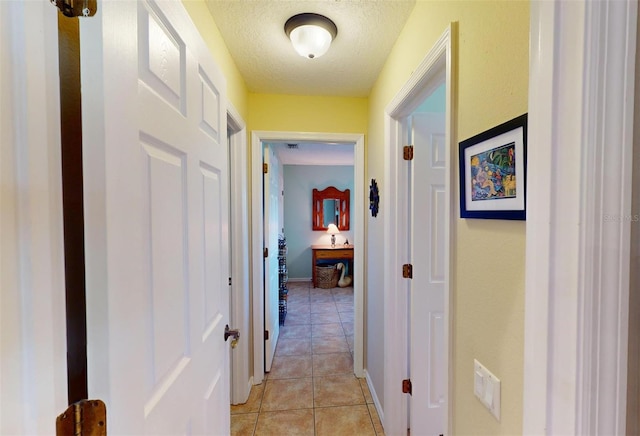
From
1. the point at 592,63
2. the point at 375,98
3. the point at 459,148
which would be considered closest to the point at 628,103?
the point at 592,63

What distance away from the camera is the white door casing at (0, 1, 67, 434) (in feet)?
1.21

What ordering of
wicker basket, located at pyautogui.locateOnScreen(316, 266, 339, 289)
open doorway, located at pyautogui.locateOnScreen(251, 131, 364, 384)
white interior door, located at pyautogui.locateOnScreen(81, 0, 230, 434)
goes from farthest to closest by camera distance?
1. wicker basket, located at pyautogui.locateOnScreen(316, 266, 339, 289)
2. open doorway, located at pyautogui.locateOnScreen(251, 131, 364, 384)
3. white interior door, located at pyautogui.locateOnScreen(81, 0, 230, 434)

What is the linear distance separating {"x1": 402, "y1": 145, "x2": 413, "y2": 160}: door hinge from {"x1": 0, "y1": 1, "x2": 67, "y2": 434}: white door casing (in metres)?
1.49

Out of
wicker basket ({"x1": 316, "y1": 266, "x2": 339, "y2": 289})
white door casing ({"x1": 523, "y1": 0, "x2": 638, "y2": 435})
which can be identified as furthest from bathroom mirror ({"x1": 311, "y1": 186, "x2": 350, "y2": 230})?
white door casing ({"x1": 523, "y1": 0, "x2": 638, "y2": 435})

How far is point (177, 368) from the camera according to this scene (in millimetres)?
725

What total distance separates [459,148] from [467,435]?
885mm

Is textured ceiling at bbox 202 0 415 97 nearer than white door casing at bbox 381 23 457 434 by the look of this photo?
Yes

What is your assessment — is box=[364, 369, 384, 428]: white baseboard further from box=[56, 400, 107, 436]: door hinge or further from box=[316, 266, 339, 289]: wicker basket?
box=[316, 266, 339, 289]: wicker basket

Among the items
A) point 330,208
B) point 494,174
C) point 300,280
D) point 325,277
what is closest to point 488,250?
point 494,174

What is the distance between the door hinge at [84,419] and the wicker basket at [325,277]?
4454 mm

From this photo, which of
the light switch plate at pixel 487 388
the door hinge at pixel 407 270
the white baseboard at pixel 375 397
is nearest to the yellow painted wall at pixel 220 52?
the door hinge at pixel 407 270

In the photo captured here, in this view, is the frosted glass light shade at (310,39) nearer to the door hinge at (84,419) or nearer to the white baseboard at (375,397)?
Result: the door hinge at (84,419)

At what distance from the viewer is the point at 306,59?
1702 mm

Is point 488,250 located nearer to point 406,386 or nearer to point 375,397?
point 406,386
